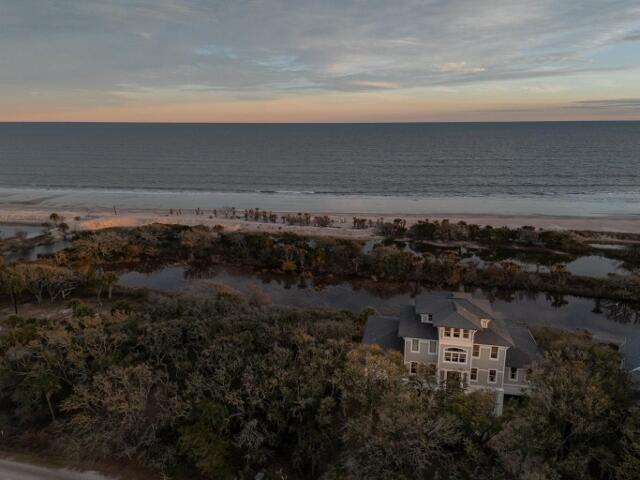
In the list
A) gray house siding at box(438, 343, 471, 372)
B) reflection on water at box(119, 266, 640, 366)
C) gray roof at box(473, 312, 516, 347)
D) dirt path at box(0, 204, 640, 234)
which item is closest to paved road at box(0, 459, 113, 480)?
gray house siding at box(438, 343, 471, 372)

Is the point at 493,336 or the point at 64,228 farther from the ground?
the point at 493,336

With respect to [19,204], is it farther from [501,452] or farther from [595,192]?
[595,192]

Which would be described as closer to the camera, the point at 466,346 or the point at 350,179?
the point at 466,346

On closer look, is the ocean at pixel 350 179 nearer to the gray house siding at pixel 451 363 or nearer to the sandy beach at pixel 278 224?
the sandy beach at pixel 278 224

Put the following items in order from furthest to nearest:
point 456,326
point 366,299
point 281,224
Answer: point 281,224, point 366,299, point 456,326

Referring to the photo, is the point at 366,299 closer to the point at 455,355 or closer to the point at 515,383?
the point at 455,355

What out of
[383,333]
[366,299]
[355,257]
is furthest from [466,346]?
[355,257]

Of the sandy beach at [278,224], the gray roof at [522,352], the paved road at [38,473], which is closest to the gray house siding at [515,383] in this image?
the gray roof at [522,352]
